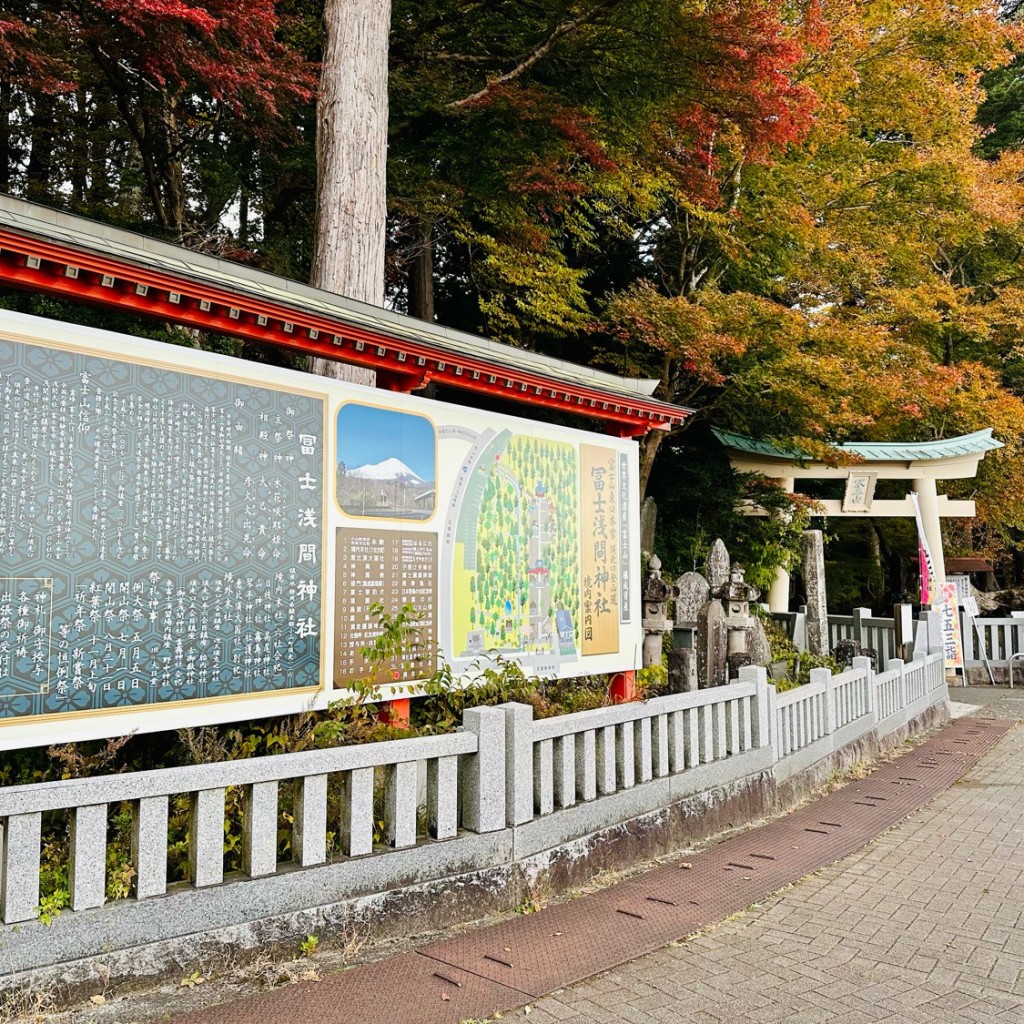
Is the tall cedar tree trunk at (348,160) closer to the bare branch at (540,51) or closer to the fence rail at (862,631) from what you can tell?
the bare branch at (540,51)

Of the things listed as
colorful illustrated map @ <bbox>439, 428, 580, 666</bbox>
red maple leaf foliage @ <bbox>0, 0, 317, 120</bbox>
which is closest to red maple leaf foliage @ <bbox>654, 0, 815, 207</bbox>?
red maple leaf foliage @ <bbox>0, 0, 317, 120</bbox>

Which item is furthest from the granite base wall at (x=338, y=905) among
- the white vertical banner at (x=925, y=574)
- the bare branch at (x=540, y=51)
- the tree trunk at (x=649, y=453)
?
the white vertical banner at (x=925, y=574)

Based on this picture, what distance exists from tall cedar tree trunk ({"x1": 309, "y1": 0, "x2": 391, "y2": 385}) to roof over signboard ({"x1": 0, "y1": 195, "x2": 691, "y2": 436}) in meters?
2.37

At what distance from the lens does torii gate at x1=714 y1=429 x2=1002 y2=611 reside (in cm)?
1734

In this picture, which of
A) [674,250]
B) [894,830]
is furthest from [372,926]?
[674,250]

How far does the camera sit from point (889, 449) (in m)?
17.5

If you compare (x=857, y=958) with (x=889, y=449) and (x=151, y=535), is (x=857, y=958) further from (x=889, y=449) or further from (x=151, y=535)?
(x=889, y=449)

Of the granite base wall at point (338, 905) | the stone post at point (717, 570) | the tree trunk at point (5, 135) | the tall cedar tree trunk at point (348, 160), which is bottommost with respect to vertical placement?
the granite base wall at point (338, 905)

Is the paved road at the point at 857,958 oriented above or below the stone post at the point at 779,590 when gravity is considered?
below

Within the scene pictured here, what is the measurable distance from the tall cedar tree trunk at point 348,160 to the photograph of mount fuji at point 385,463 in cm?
297

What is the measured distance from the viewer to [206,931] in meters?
3.67

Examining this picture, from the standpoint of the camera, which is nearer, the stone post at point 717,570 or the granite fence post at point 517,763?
the granite fence post at point 517,763

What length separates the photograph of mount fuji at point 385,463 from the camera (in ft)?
19.6

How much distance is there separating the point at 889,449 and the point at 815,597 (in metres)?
4.75
